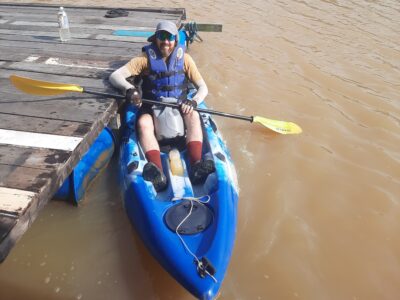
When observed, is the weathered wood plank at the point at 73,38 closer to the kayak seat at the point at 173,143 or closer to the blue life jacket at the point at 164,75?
the blue life jacket at the point at 164,75

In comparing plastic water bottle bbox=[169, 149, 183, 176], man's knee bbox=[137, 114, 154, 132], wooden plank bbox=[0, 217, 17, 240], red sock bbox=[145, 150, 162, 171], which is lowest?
plastic water bottle bbox=[169, 149, 183, 176]

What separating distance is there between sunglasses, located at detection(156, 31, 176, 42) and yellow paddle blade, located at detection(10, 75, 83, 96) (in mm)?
1005

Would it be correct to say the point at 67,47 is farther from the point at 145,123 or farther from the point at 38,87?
the point at 145,123

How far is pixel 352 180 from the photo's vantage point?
4188 millimetres

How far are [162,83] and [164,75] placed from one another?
0.09 metres

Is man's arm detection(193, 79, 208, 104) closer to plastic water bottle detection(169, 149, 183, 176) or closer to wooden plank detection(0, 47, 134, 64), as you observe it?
plastic water bottle detection(169, 149, 183, 176)

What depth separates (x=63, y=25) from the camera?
539 cm

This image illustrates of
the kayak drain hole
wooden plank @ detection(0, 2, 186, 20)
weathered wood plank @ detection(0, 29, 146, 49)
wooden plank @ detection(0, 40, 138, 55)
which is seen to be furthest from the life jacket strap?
wooden plank @ detection(0, 2, 186, 20)

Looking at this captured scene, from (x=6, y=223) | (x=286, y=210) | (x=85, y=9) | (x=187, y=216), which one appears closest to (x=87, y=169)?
(x=187, y=216)

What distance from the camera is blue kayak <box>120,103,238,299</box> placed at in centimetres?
247

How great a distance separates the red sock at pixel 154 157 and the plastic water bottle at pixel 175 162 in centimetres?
15

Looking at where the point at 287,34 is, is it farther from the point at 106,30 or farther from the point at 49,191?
the point at 49,191

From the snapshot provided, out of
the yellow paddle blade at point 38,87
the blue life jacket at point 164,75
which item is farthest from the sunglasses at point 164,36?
the yellow paddle blade at point 38,87

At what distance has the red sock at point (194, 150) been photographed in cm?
348
